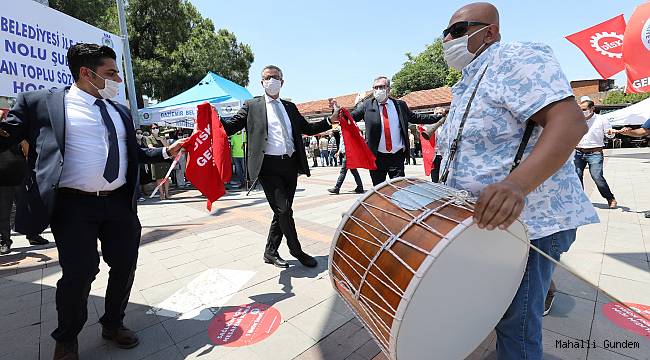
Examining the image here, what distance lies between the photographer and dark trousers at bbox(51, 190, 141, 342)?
2.00 metres

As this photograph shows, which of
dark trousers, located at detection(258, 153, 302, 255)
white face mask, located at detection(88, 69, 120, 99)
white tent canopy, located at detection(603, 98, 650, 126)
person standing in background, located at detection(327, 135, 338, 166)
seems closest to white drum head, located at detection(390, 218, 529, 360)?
dark trousers, located at detection(258, 153, 302, 255)

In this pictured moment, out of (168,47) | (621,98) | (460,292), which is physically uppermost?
(168,47)

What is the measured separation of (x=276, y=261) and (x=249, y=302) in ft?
2.52

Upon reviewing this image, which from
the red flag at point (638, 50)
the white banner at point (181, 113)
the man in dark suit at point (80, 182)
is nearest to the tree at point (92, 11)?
the white banner at point (181, 113)

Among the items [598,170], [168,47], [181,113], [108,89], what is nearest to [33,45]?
[108,89]

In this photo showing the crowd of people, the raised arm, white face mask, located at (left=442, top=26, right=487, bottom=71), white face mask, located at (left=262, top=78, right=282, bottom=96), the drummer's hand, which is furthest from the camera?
white face mask, located at (left=262, top=78, right=282, bottom=96)

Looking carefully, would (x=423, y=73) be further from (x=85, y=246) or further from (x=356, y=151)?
(x=85, y=246)

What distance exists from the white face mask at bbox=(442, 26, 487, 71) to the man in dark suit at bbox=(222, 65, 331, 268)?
2026 mm

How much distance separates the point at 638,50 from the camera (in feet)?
17.8

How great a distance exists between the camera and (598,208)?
5836 millimetres

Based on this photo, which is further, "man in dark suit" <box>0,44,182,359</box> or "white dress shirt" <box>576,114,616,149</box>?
"white dress shirt" <box>576,114,616,149</box>

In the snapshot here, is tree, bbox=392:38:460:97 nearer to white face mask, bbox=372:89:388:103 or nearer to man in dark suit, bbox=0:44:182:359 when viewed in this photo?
white face mask, bbox=372:89:388:103

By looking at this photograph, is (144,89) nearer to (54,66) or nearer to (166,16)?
(166,16)

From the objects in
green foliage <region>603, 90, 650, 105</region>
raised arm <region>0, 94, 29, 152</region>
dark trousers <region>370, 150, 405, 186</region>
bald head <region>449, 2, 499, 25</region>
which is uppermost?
green foliage <region>603, 90, 650, 105</region>
